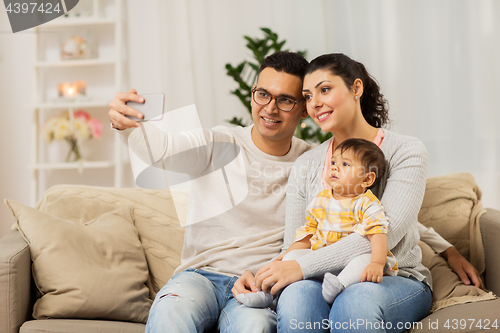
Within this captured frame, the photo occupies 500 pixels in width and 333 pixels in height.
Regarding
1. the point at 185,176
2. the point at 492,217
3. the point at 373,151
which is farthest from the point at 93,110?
the point at 492,217

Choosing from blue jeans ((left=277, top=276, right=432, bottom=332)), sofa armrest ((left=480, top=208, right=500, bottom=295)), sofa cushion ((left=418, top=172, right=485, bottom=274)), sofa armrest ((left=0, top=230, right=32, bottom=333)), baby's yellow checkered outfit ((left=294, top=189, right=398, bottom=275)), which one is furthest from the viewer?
sofa cushion ((left=418, top=172, right=485, bottom=274))

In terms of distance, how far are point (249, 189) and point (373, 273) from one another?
51cm

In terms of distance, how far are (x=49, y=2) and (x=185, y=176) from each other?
2249 mm

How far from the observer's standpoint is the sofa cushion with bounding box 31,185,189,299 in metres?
1.61

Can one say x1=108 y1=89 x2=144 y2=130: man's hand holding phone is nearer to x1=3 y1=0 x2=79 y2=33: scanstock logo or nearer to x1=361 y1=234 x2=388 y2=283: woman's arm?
x1=361 y1=234 x2=388 y2=283: woman's arm

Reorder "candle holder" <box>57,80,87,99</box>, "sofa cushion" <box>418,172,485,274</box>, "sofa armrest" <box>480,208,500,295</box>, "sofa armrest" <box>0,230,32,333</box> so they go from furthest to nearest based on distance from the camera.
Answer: "candle holder" <box>57,80,87,99</box>
"sofa cushion" <box>418,172,485,274</box>
"sofa armrest" <box>480,208,500,295</box>
"sofa armrest" <box>0,230,32,333</box>

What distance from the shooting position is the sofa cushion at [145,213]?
63.4 inches

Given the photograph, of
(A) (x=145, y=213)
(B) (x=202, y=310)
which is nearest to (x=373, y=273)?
(B) (x=202, y=310)

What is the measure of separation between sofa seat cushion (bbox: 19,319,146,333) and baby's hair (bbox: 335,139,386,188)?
852 mm

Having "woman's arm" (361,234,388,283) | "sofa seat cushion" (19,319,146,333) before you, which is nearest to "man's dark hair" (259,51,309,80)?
"woman's arm" (361,234,388,283)

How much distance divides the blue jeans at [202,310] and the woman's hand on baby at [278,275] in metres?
0.08

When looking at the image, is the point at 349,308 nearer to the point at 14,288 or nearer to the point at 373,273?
the point at 373,273

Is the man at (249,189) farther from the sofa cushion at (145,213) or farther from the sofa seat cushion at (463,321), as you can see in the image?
the sofa seat cushion at (463,321)

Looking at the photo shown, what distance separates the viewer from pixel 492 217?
5.01 ft
